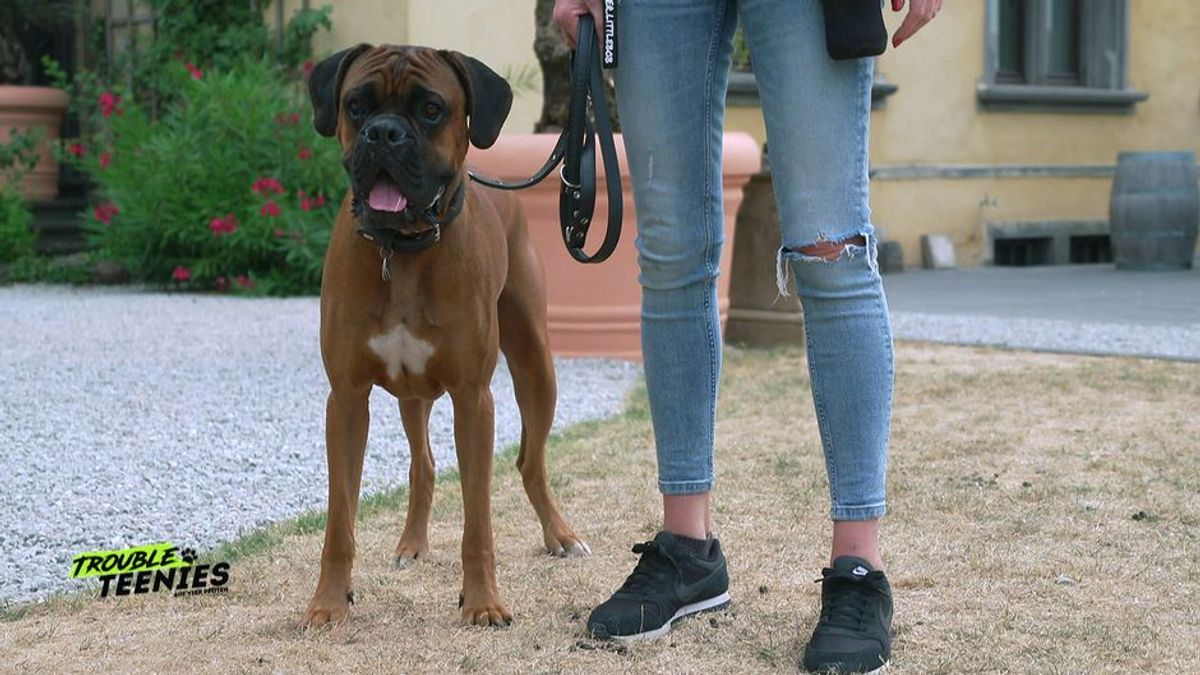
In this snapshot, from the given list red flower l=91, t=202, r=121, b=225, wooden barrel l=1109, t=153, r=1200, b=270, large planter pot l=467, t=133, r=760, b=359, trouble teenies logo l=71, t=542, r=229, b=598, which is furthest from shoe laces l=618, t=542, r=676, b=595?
wooden barrel l=1109, t=153, r=1200, b=270

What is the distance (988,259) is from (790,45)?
10646 mm

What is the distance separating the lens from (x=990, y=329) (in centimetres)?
819

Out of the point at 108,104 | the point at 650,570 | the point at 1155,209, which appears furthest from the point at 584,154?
the point at 1155,209

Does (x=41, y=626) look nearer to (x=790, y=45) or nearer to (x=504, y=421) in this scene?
(x=790, y=45)

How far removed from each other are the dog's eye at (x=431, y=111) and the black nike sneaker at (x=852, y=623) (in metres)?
1.05

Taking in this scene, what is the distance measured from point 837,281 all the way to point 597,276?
12.8 ft

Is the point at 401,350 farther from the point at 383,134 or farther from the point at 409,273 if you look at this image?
the point at 383,134

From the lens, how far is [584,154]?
309 cm

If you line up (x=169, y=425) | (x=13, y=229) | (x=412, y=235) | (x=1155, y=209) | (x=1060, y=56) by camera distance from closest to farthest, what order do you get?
(x=412, y=235) → (x=169, y=425) → (x=13, y=229) → (x=1155, y=209) → (x=1060, y=56)

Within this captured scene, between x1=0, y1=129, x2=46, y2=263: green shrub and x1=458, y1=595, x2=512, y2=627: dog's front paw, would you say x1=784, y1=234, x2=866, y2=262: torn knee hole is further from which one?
x1=0, y1=129, x2=46, y2=263: green shrub

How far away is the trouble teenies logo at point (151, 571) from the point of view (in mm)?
3281

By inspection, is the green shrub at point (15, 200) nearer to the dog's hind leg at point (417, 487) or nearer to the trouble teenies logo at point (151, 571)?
the trouble teenies logo at point (151, 571)

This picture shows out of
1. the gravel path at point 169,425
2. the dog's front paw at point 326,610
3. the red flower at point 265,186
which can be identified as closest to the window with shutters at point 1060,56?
the red flower at point 265,186

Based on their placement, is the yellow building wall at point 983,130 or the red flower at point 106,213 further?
the yellow building wall at point 983,130
